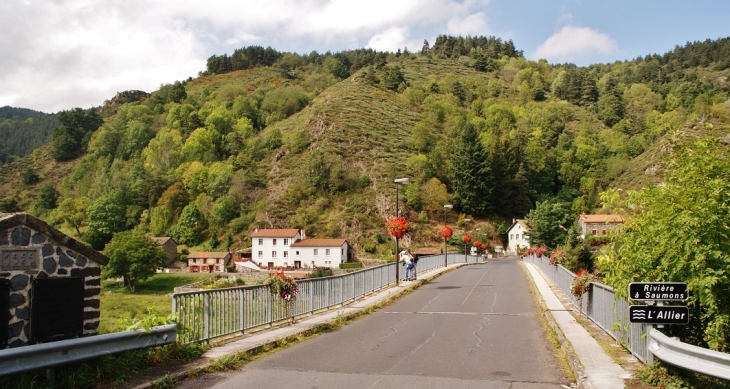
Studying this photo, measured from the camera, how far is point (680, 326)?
7711 millimetres

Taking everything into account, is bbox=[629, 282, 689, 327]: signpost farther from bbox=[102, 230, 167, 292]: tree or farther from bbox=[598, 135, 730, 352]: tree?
bbox=[102, 230, 167, 292]: tree

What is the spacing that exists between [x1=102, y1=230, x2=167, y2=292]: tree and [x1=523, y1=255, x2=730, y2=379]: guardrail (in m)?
71.3

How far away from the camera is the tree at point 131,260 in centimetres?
7725

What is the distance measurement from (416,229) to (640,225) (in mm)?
80592

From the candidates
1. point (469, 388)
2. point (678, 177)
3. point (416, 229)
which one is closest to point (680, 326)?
point (678, 177)

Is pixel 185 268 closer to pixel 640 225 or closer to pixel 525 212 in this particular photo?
pixel 525 212

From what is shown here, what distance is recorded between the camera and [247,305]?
12.9 metres

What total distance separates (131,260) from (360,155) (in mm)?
45641

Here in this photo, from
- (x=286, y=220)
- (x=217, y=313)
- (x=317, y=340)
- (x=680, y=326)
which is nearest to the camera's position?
(x=680, y=326)

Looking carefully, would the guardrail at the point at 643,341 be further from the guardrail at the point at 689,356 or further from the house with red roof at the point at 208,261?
the house with red roof at the point at 208,261

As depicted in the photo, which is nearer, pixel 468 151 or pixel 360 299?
pixel 360 299

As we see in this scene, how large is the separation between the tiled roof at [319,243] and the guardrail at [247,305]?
62975 millimetres

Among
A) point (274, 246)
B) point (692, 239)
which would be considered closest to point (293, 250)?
point (274, 246)

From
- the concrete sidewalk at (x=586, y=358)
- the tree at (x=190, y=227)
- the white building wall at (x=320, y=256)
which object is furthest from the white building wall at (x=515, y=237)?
the concrete sidewalk at (x=586, y=358)
